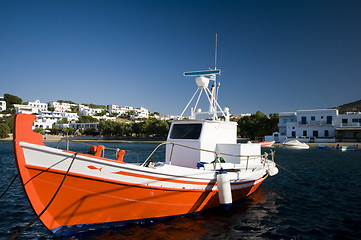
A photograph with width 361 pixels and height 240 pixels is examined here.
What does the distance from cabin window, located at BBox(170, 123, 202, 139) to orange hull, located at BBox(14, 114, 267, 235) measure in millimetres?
3126

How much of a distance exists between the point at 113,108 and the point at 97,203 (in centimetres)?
17210

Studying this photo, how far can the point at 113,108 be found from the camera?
17200cm

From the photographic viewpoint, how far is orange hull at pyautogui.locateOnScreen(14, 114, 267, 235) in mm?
5915

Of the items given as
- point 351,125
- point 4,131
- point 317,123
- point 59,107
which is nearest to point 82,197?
point 317,123

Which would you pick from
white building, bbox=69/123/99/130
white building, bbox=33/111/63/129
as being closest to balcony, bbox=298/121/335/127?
white building, bbox=69/123/99/130

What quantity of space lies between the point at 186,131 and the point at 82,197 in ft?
17.1

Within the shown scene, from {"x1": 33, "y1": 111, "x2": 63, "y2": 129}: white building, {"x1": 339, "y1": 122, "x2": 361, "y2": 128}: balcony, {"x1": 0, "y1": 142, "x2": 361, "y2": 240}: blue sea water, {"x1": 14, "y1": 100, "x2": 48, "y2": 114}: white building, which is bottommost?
{"x1": 0, "y1": 142, "x2": 361, "y2": 240}: blue sea water

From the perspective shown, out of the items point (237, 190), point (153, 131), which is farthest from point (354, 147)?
point (153, 131)

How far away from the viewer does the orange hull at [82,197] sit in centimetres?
591

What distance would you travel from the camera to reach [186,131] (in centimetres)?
1039

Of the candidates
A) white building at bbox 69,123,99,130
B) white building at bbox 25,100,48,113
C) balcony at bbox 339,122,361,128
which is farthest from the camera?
white building at bbox 25,100,48,113

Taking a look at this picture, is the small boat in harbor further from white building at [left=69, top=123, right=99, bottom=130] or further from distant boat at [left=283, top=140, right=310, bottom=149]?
white building at [left=69, top=123, right=99, bottom=130]

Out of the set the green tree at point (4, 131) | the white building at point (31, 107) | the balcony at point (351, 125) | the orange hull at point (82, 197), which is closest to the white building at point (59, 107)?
the white building at point (31, 107)

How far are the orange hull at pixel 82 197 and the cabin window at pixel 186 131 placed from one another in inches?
123
